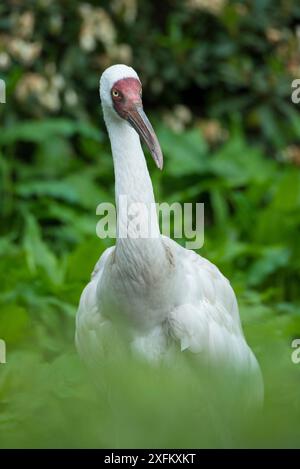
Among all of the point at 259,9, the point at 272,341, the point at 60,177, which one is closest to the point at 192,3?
the point at 259,9

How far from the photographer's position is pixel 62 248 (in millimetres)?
8250

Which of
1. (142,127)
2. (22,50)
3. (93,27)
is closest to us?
(142,127)

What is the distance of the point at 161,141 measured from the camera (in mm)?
9031

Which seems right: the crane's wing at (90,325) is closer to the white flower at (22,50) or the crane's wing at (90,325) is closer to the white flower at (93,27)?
the white flower at (22,50)

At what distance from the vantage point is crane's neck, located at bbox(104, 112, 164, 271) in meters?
4.31

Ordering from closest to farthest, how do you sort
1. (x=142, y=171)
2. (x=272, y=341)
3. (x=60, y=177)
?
(x=142, y=171) < (x=272, y=341) < (x=60, y=177)

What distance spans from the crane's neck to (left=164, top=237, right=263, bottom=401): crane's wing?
0.23 m

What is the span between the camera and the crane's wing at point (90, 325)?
4543 mm

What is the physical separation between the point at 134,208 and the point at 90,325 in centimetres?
60

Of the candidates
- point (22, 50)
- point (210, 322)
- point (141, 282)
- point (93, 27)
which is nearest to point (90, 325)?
point (141, 282)

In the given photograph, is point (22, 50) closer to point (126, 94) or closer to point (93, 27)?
point (93, 27)

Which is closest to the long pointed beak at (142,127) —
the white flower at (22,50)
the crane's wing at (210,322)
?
the crane's wing at (210,322)
